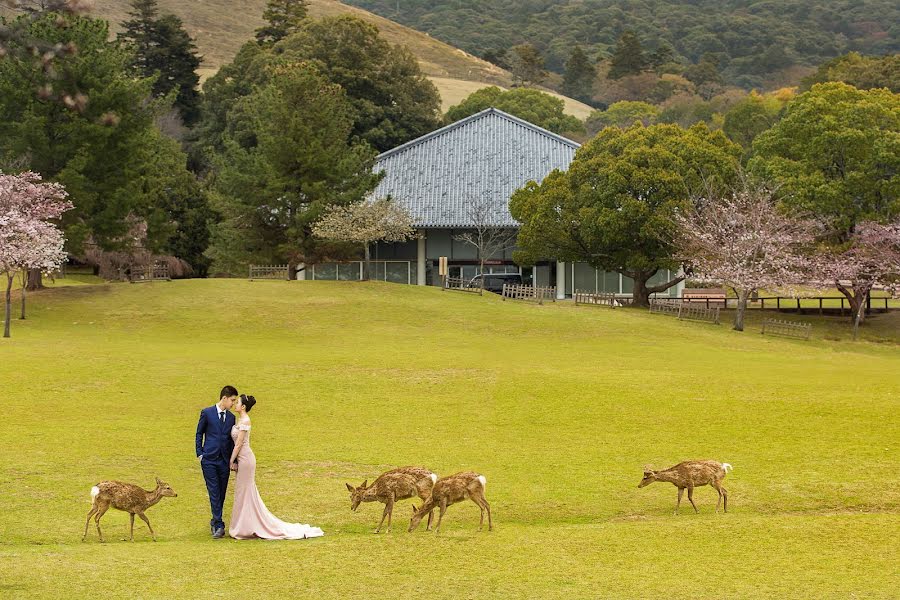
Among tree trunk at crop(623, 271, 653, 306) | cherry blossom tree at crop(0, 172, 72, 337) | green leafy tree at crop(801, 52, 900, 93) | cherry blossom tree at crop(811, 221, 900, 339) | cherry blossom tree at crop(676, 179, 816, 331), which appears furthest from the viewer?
green leafy tree at crop(801, 52, 900, 93)

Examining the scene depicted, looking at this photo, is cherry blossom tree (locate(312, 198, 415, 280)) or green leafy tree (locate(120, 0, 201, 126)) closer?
cherry blossom tree (locate(312, 198, 415, 280))

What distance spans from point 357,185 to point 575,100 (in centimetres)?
12088

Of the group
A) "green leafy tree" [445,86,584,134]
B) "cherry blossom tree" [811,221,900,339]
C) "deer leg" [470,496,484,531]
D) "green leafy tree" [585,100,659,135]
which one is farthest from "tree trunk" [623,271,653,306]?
"green leafy tree" [585,100,659,135]

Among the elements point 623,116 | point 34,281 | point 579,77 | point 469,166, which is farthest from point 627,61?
point 34,281

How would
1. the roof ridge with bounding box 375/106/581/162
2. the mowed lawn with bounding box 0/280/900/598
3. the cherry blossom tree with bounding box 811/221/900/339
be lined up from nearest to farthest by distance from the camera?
1. the mowed lawn with bounding box 0/280/900/598
2. the cherry blossom tree with bounding box 811/221/900/339
3. the roof ridge with bounding box 375/106/581/162

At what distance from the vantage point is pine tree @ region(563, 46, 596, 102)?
179375 mm

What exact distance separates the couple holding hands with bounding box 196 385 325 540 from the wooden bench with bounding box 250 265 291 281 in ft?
162

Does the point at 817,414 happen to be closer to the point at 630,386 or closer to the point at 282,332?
the point at 630,386

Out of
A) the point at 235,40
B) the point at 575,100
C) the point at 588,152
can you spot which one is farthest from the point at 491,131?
the point at 235,40

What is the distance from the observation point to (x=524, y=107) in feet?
369

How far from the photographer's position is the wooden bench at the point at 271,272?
6556 centimetres

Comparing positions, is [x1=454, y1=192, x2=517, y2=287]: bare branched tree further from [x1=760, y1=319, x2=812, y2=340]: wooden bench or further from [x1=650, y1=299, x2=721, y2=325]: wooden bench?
[x1=760, y1=319, x2=812, y2=340]: wooden bench

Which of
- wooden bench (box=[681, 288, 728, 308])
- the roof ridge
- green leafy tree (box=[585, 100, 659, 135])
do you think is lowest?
wooden bench (box=[681, 288, 728, 308])

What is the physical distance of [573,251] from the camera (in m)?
60.9
